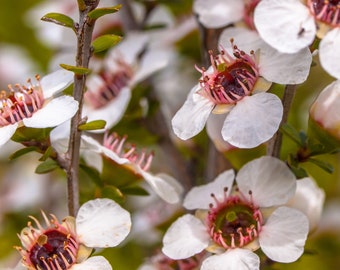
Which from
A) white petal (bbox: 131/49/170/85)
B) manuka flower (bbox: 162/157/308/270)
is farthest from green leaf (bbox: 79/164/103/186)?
white petal (bbox: 131/49/170/85)

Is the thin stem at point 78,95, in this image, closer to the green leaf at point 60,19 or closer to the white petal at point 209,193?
the green leaf at point 60,19

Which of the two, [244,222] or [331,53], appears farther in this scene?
[244,222]

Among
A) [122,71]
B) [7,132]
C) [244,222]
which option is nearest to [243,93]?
[244,222]

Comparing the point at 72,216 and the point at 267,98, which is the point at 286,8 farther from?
the point at 72,216

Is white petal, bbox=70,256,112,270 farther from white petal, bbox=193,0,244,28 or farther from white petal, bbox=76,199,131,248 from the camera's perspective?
white petal, bbox=193,0,244,28

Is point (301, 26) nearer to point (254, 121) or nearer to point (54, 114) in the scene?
point (254, 121)

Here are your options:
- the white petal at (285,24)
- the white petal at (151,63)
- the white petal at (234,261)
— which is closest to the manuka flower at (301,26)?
the white petal at (285,24)
